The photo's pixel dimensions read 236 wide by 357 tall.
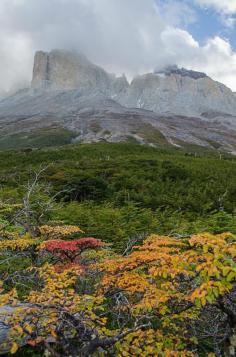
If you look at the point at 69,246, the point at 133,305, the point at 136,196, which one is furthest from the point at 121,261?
the point at 136,196

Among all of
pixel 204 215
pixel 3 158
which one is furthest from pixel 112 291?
pixel 3 158

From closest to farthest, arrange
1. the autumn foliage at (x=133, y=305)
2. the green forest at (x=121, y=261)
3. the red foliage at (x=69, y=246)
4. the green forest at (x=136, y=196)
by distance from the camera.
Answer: the autumn foliage at (x=133, y=305) → the green forest at (x=121, y=261) → the red foliage at (x=69, y=246) → the green forest at (x=136, y=196)

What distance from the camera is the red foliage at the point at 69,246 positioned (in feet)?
35.6

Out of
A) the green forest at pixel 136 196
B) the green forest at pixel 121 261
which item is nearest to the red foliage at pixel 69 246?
the green forest at pixel 121 261

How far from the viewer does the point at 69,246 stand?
429 inches

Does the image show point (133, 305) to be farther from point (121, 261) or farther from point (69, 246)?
point (69, 246)

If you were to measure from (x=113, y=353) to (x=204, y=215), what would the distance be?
16.6m

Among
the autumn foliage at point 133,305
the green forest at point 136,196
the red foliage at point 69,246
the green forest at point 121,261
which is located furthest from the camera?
the green forest at point 136,196

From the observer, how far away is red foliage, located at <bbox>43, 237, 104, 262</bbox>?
10865mm

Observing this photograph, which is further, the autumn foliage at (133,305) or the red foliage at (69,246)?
the red foliage at (69,246)

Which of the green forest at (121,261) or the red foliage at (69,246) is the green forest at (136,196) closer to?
the green forest at (121,261)

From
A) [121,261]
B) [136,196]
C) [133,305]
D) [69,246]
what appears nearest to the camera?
[133,305]

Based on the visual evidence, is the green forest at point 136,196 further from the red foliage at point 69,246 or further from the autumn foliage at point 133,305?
the autumn foliage at point 133,305

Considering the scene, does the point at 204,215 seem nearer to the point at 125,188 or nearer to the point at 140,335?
the point at 125,188
